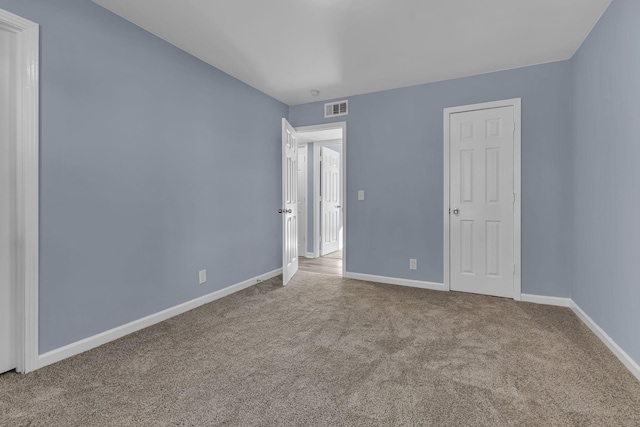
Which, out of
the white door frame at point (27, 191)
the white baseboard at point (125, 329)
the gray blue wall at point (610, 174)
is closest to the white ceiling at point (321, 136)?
the white baseboard at point (125, 329)

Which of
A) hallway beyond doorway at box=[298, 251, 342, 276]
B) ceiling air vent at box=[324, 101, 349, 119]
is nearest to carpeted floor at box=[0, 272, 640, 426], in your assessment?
hallway beyond doorway at box=[298, 251, 342, 276]

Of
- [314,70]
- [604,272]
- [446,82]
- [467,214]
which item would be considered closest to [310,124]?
[314,70]

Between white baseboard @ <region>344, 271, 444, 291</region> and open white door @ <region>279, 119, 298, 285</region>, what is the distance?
812mm

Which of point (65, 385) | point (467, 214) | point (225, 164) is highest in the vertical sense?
point (225, 164)

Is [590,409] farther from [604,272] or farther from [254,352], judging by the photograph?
[254,352]

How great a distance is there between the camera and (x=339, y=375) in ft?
6.06

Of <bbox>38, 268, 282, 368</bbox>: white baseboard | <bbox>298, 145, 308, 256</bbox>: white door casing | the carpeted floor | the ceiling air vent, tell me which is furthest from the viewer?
<bbox>298, 145, 308, 256</bbox>: white door casing

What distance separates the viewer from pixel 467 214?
11.5ft

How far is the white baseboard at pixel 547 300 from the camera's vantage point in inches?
122

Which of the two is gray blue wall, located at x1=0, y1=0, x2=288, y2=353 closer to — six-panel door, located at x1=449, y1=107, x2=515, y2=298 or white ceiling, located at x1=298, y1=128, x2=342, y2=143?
white ceiling, located at x1=298, y1=128, x2=342, y2=143

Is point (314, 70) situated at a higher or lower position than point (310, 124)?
higher

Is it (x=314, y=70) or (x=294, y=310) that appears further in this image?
(x=314, y=70)

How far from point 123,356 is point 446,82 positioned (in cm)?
398

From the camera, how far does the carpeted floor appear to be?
1497mm
